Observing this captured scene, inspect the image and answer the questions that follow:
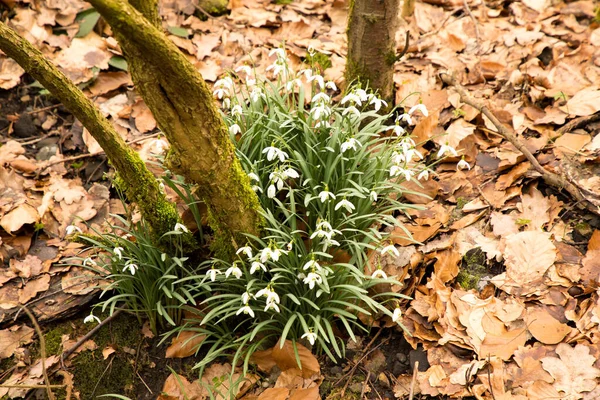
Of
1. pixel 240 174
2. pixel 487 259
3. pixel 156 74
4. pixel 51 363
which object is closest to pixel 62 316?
pixel 51 363

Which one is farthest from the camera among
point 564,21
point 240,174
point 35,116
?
point 564,21

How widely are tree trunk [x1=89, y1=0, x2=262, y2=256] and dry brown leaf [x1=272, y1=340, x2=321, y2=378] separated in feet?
1.97

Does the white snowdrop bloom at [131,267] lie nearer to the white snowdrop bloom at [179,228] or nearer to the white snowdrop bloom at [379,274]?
the white snowdrop bloom at [179,228]

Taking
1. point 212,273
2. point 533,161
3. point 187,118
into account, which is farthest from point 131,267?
point 533,161

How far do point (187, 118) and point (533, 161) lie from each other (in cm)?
203

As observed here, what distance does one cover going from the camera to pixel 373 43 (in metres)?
3.43

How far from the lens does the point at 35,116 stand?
4059 millimetres

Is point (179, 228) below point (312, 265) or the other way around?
below

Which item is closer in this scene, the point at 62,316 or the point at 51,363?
the point at 51,363

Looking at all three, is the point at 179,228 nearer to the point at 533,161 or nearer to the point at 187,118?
the point at 187,118

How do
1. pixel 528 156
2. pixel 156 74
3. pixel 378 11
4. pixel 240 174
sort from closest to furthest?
pixel 156 74, pixel 240 174, pixel 528 156, pixel 378 11

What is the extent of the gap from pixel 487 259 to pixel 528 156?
0.70 meters

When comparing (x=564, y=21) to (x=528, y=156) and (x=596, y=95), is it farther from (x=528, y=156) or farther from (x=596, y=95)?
(x=528, y=156)

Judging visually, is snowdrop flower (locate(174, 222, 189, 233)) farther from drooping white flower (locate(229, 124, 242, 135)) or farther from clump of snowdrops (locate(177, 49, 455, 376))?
drooping white flower (locate(229, 124, 242, 135))
